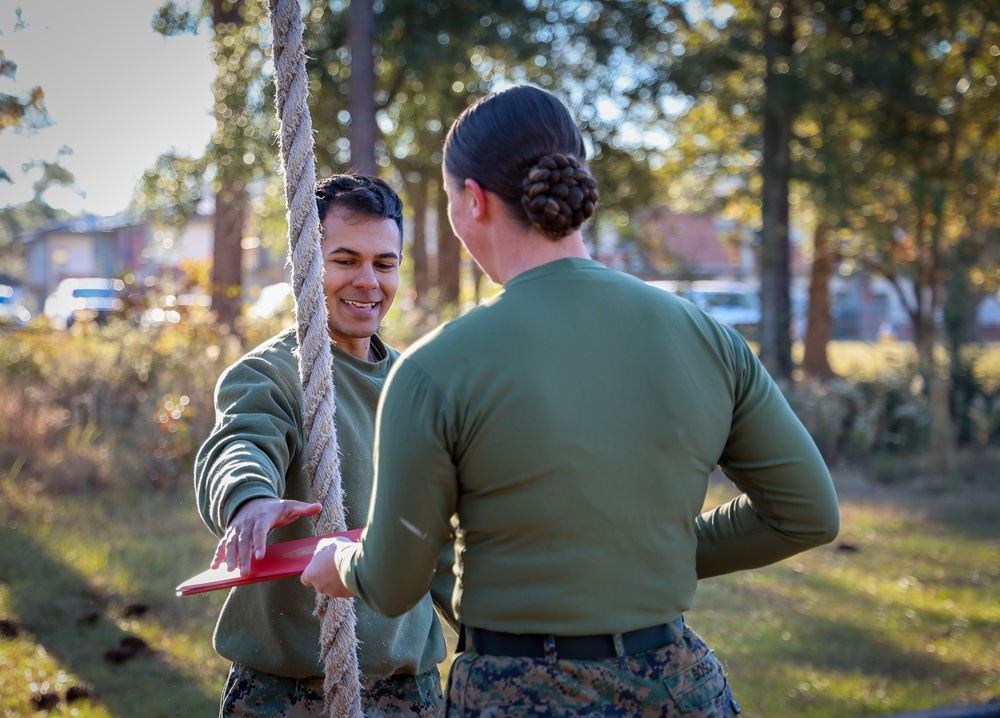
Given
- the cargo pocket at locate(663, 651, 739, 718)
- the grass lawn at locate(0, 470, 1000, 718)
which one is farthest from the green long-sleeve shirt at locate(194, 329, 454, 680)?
the grass lawn at locate(0, 470, 1000, 718)

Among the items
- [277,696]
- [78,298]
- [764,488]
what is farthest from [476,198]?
[78,298]

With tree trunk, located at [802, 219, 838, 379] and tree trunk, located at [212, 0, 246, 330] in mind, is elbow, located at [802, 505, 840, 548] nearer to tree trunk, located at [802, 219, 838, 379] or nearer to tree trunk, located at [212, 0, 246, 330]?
tree trunk, located at [212, 0, 246, 330]

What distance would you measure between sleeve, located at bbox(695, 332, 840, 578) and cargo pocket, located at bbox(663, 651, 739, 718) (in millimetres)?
298

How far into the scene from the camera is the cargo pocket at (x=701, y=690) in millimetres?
1722

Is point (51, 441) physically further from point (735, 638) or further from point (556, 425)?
point (556, 425)

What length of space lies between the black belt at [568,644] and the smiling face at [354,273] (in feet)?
3.73

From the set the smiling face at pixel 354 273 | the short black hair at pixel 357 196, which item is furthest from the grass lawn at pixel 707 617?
the short black hair at pixel 357 196

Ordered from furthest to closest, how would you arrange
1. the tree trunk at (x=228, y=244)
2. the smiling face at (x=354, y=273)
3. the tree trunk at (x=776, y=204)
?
the tree trunk at (x=776, y=204)
the tree trunk at (x=228, y=244)
the smiling face at (x=354, y=273)

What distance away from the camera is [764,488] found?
197 centimetres

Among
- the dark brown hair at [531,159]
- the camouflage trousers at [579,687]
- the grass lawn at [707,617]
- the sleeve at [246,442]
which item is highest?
the dark brown hair at [531,159]

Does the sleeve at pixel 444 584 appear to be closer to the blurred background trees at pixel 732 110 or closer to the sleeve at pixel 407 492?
the sleeve at pixel 407 492

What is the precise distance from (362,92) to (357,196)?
9568 mm

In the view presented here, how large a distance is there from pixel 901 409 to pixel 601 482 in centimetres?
1198

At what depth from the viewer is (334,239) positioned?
2689 millimetres
